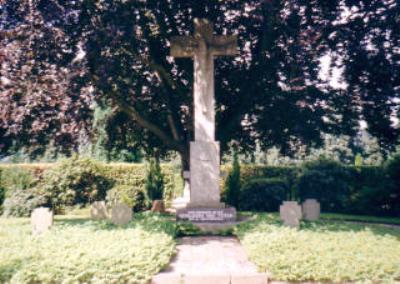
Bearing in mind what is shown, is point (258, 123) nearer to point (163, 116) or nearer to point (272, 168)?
point (163, 116)

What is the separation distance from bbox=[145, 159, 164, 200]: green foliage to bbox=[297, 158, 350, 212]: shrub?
22.1 feet

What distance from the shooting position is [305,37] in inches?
430

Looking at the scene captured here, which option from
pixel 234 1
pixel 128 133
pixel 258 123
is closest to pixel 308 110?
pixel 258 123

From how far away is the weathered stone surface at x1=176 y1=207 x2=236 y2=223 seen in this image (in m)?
10.6

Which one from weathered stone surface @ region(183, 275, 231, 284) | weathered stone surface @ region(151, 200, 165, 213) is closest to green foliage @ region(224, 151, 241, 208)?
weathered stone surface @ region(151, 200, 165, 213)

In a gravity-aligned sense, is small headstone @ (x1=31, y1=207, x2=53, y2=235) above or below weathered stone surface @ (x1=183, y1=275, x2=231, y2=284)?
above

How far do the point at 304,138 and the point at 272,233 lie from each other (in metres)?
4.98

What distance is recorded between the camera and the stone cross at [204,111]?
11000 mm

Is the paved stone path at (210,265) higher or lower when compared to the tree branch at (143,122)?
lower

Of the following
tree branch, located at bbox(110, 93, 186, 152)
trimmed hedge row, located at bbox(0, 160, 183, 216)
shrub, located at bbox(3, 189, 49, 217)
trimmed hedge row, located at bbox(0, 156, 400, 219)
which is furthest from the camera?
trimmed hedge row, located at bbox(0, 156, 400, 219)

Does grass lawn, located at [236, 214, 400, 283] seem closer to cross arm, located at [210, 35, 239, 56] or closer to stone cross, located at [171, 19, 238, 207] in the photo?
stone cross, located at [171, 19, 238, 207]

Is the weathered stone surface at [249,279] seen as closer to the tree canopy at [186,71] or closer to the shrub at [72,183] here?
the tree canopy at [186,71]

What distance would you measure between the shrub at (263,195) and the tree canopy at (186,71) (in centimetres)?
307

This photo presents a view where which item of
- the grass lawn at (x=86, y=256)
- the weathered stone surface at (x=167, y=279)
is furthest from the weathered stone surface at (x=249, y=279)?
the grass lawn at (x=86, y=256)
